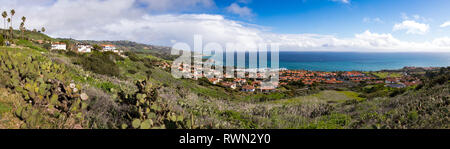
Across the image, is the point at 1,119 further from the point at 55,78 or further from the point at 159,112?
the point at 55,78

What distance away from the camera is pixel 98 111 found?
12.8 feet

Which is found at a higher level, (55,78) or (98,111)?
(55,78)

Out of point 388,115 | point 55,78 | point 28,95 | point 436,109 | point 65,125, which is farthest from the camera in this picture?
point 55,78

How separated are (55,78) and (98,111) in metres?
2.51
